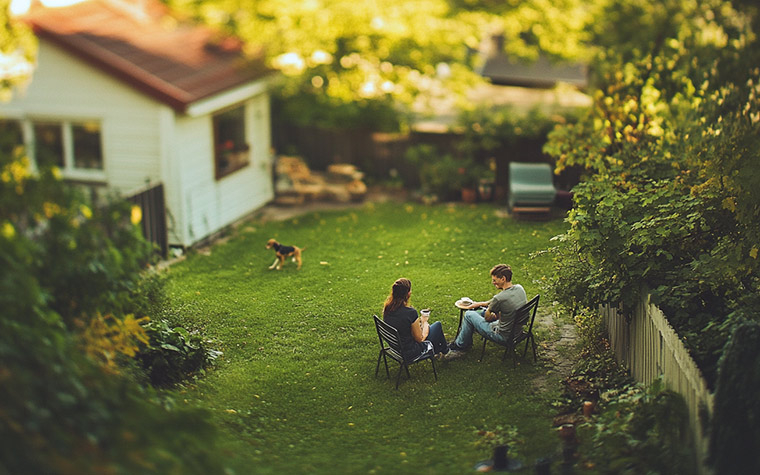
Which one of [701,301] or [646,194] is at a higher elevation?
[646,194]

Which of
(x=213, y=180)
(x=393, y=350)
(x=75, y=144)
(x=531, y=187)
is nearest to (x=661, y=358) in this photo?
(x=393, y=350)

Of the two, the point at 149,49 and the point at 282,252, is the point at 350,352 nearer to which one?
the point at 282,252

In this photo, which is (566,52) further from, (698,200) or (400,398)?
(400,398)

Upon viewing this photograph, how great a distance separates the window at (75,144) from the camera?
14.9m

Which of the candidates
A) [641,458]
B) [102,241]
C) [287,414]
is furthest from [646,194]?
[102,241]

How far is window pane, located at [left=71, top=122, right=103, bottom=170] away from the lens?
1485 centimetres

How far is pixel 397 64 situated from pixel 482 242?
5.88 m

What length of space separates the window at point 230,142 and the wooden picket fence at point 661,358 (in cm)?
889

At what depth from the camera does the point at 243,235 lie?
1522 cm

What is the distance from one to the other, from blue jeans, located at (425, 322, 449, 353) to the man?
114 mm

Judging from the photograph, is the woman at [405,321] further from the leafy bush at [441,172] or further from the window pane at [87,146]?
the leafy bush at [441,172]

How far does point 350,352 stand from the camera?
993 cm

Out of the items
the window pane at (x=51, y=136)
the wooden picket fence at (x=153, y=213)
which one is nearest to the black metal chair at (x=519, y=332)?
the wooden picket fence at (x=153, y=213)

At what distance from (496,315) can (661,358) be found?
252 cm
